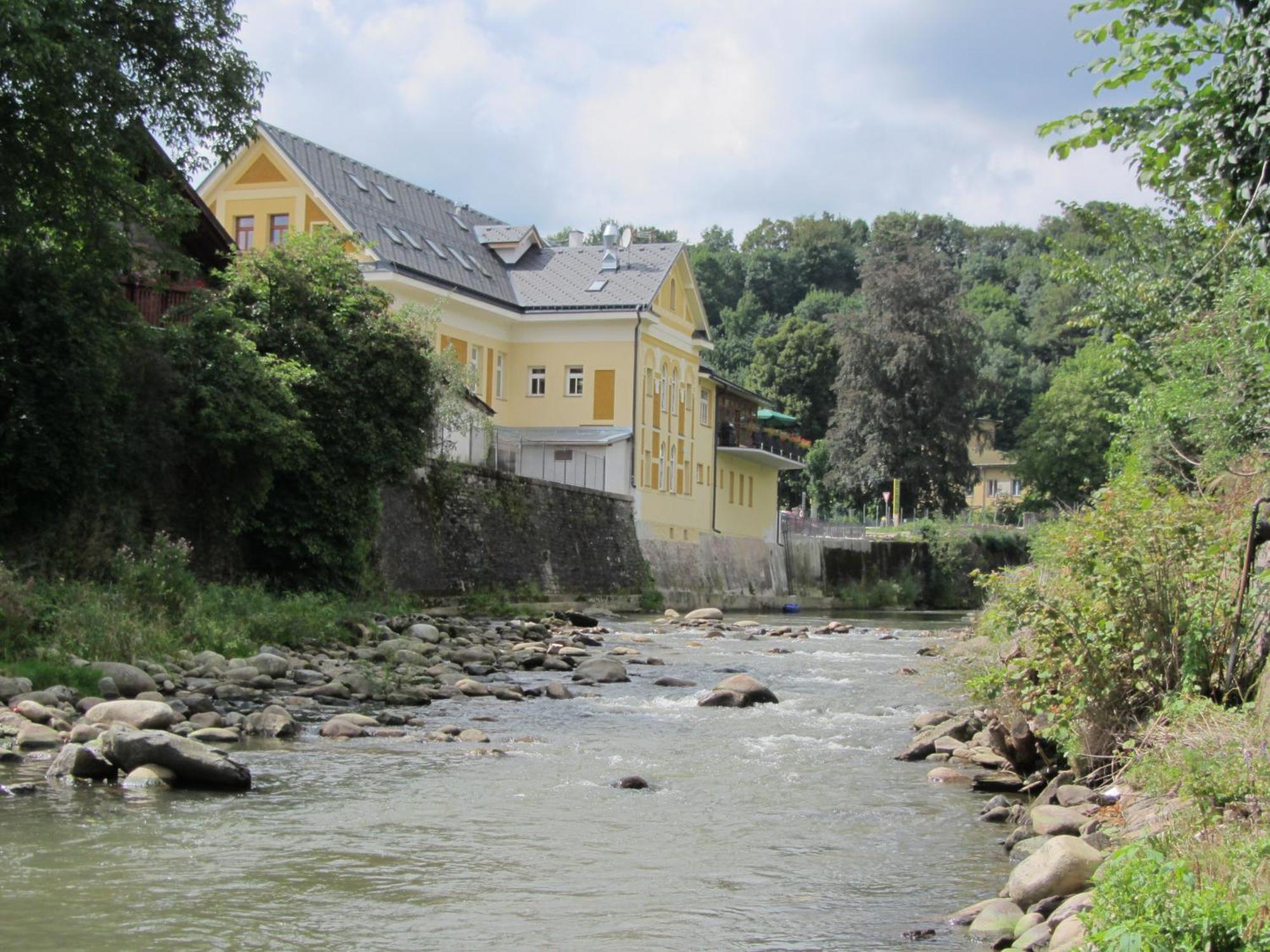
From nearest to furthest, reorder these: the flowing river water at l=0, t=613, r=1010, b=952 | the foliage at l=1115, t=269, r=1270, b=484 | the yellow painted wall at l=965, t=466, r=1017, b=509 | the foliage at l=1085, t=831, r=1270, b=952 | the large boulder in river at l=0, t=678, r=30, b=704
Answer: the foliage at l=1085, t=831, r=1270, b=952
the flowing river water at l=0, t=613, r=1010, b=952
the foliage at l=1115, t=269, r=1270, b=484
the large boulder in river at l=0, t=678, r=30, b=704
the yellow painted wall at l=965, t=466, r=1017, b=509

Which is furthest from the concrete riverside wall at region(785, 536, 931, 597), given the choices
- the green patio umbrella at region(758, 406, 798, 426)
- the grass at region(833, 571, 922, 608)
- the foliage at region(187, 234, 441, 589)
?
the foliage at region(187, 234, 441, 589)

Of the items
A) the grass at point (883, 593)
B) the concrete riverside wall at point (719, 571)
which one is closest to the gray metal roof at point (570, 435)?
the concrete riverside wall at point (719, 571)

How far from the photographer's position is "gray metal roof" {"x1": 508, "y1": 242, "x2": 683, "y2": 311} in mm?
48438

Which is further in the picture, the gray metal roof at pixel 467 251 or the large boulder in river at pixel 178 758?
the gray metal roof at pixel 467 251

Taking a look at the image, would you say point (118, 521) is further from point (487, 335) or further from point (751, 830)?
point (487, 335)

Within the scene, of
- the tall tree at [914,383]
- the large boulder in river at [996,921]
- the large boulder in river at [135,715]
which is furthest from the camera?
the tall tree at [914,383]

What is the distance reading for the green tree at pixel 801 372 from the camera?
81.0m

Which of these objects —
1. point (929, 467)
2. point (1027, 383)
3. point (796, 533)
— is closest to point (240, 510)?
point (796, 533)

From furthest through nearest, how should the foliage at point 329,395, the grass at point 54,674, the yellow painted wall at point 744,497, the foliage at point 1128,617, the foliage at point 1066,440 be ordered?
the foliage at point 1066,440 → the yellow painted wall at point 744,497 → the foliage at point 329,395 → the grass at point 54,674 → the foliage at point 1128,617

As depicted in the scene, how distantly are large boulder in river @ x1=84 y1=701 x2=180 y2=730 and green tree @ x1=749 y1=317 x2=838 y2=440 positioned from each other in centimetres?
6941

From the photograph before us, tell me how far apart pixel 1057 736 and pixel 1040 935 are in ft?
14.5

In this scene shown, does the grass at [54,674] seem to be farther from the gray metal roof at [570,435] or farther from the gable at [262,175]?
the gray metal roof at [570,435]

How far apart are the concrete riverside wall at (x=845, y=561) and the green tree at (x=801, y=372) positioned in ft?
68.3

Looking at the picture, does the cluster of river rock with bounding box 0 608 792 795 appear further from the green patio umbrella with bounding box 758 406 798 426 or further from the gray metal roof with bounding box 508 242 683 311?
the green patio umbrella with bounding box 758 406 798 426
